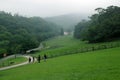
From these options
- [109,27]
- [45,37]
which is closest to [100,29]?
[109,27]

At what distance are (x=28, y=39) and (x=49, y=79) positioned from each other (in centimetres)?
7993

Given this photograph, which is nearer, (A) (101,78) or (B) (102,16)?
(A) (101,78)

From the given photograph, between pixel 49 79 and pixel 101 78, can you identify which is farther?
pixel 49 79

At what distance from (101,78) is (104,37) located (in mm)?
58269

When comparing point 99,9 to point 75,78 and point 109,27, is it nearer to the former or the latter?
point 109,27

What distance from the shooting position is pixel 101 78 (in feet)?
56.1

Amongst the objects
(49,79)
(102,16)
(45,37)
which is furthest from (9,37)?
(49,79)

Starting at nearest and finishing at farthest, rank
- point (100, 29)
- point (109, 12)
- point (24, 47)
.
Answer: point (100, 29)
point (109, 12)
point (24, 47)

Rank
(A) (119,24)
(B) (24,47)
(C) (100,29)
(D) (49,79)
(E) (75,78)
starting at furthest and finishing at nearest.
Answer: (B) (24,47), (C) (100,29), (A) (119,24), (D) (49,79), (E) (75,78)

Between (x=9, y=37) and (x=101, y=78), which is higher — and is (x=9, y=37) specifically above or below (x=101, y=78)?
above

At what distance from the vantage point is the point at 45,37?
169500mm

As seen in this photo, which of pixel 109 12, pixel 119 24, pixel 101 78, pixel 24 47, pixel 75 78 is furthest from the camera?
pixel 24 47

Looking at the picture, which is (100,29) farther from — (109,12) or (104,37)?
(109,12)

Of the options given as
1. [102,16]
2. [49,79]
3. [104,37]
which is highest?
[102,16]
